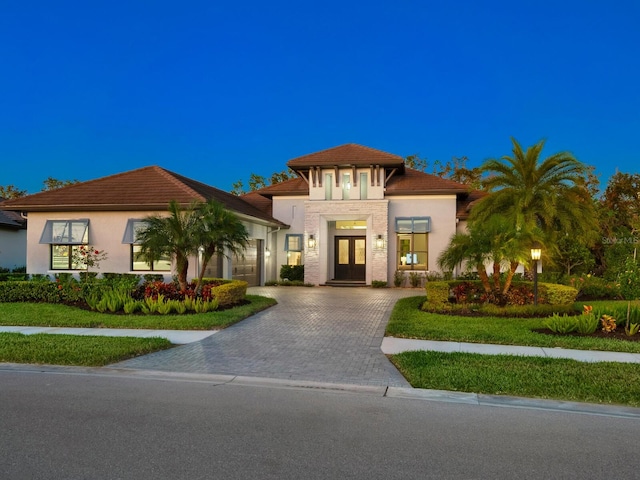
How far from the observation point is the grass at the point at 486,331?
9703 mm

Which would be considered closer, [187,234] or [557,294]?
[557,294]

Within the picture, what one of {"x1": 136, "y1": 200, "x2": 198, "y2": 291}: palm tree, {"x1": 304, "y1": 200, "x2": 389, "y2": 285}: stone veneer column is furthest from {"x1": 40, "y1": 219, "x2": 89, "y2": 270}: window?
{"x1": 304, "y1": 200, "x2": 389, "y2": 285}: stone veneer column

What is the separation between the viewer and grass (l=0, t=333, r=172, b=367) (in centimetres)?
841

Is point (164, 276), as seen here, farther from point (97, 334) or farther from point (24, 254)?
point (24, 254)

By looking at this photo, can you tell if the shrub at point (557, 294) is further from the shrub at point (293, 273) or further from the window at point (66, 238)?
the window at point (66, 238)

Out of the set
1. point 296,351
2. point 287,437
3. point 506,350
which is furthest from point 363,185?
point 287,437

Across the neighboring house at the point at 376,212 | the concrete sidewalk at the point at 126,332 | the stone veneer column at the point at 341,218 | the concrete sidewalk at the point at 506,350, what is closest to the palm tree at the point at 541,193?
the neighboring house at the point at 376,212

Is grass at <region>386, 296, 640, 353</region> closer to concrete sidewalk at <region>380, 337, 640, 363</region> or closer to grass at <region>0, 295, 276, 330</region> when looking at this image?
concrete sidewalk at <region>380, 337, 640, 363</region>

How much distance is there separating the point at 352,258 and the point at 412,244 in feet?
10.9

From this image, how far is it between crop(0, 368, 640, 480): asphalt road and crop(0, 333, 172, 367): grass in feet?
5.07

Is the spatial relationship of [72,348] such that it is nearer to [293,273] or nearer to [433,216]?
[293,273]

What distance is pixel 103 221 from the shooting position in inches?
806

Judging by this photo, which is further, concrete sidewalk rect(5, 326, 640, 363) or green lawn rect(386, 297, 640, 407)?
concrete sidewalk rect(5, 326, 640, 363)

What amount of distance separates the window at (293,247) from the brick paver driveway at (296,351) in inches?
448
